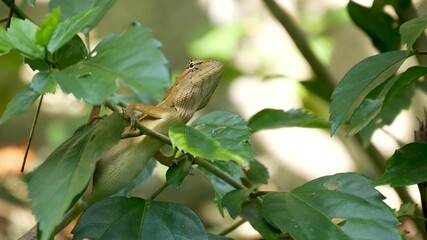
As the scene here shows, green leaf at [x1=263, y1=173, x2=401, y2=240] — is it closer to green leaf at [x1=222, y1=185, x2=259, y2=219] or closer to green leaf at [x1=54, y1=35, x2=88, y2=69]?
green leaf at [x1=222, y1=185, x2=259, y2=219]

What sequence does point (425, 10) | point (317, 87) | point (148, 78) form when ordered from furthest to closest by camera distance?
point (317, 87) → point (425, 10) → point (148, 78)

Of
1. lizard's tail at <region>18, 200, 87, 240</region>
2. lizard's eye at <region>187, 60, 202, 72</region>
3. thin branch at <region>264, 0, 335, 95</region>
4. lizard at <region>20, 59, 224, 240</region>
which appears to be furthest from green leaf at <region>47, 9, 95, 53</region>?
thin branch at <region>264, 0, 335, 95</region>

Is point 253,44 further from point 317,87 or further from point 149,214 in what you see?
point 149,214

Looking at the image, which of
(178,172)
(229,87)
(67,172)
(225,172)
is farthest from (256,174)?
(229,87)

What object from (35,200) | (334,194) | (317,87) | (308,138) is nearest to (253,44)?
(308,138)

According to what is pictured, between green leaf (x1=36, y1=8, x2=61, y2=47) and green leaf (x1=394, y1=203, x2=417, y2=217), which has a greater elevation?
green leaf (x1=36, y1=8, x2=61, y2=47)

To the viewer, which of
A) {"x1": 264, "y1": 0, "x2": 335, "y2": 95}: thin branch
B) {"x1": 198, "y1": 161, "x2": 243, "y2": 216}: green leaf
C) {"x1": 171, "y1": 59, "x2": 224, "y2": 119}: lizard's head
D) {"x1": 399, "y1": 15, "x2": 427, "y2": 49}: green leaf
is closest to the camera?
{"x1": 399, "y1": 15, "x2": 427, "y2": 49}: green leaf

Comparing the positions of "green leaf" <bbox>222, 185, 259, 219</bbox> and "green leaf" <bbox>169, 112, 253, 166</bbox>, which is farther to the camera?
"green leaf" <bbox>222, 185, 259, 219</bbox>
